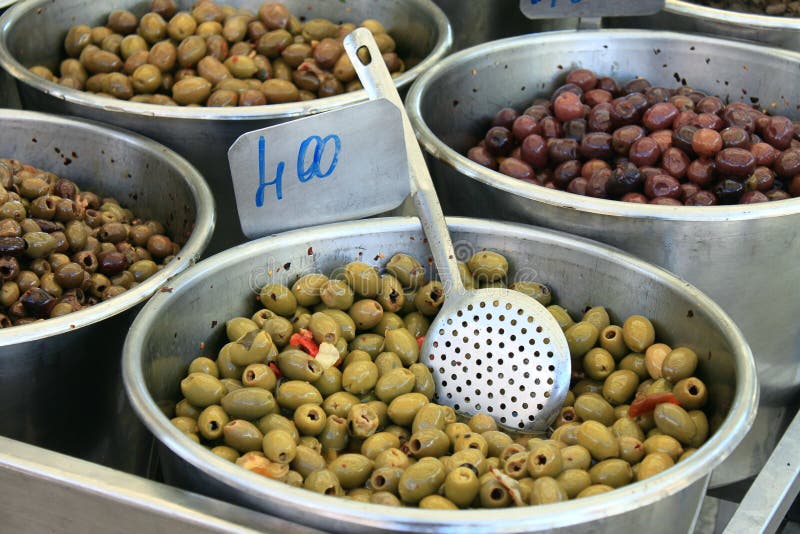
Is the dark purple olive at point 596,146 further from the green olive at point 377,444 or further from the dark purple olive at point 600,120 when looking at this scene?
the green olive at point 377,444

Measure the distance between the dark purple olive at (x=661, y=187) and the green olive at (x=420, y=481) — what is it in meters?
0.66

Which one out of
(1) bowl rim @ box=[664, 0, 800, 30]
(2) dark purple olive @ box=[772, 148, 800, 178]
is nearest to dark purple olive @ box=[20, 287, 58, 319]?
(2) dark purple olive @ box=[772, 148, 800, 178]

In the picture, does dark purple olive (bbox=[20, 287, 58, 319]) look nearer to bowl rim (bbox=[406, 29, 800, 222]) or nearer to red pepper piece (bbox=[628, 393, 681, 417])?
bowl rim (bbox=[406, 29, 800, 222])

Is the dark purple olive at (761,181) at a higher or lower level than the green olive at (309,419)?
lower

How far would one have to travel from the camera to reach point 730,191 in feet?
4.68

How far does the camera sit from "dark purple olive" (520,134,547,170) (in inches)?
61.5

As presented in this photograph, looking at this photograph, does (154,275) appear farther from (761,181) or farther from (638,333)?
(761,181)

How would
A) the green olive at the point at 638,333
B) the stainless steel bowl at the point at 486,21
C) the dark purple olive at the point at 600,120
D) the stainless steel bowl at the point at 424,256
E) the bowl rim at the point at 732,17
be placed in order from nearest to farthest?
the stainless steel bowl at the point at 424,256 < the green olive at the point at 638,333 < the dark purple olive at the point at 600,120 < the bowl rim at the point at 732,17 < the stainless steel bowl at the point at 486,21

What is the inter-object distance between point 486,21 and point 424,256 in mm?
969

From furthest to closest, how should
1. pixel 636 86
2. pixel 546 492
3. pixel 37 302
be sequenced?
pixel 636 86 → pixel 37 302 → pixel 546 492

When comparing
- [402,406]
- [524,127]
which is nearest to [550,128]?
[524,127]

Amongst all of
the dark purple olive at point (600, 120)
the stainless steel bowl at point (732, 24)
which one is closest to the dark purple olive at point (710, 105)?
the dark purple olive at point (600, 120)

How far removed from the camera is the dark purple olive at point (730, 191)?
4.68ft

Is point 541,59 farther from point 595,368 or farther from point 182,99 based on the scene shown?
point 595,368
